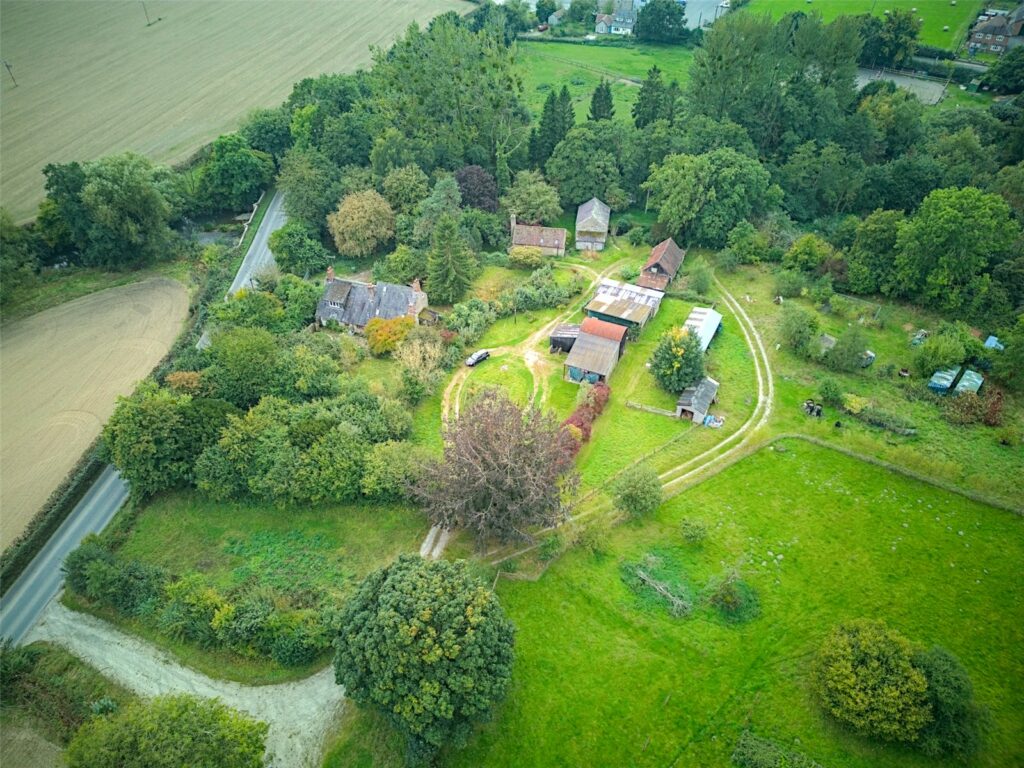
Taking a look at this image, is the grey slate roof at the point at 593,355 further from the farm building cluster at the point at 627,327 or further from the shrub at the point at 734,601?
the shrub at the point at 734,601

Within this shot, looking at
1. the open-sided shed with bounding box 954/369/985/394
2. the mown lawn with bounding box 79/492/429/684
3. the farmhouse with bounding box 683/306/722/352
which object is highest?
the open-sided shed with bounding box 954/369/985/394

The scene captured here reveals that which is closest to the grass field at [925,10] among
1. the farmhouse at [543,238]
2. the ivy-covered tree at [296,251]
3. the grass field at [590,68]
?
the grass field at [590,68]

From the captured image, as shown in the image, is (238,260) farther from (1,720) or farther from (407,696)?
(407,696)

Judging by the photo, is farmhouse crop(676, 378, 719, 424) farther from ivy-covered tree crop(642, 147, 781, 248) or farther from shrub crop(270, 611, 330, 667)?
shrub crop(270, 611, 330, 667)

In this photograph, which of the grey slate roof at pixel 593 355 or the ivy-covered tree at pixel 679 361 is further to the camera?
the grey slate roof at pixel 593 355

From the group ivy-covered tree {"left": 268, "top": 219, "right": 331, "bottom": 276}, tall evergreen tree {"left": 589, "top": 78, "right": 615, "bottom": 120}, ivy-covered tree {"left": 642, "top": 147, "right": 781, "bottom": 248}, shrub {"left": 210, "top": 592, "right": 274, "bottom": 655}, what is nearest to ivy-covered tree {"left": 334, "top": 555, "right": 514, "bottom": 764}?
shrub {"left": 210, "top": 592, "right": 274, "bottom": 655}

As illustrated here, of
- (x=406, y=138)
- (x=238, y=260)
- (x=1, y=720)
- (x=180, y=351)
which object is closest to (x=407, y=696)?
(x=1, y=720)
